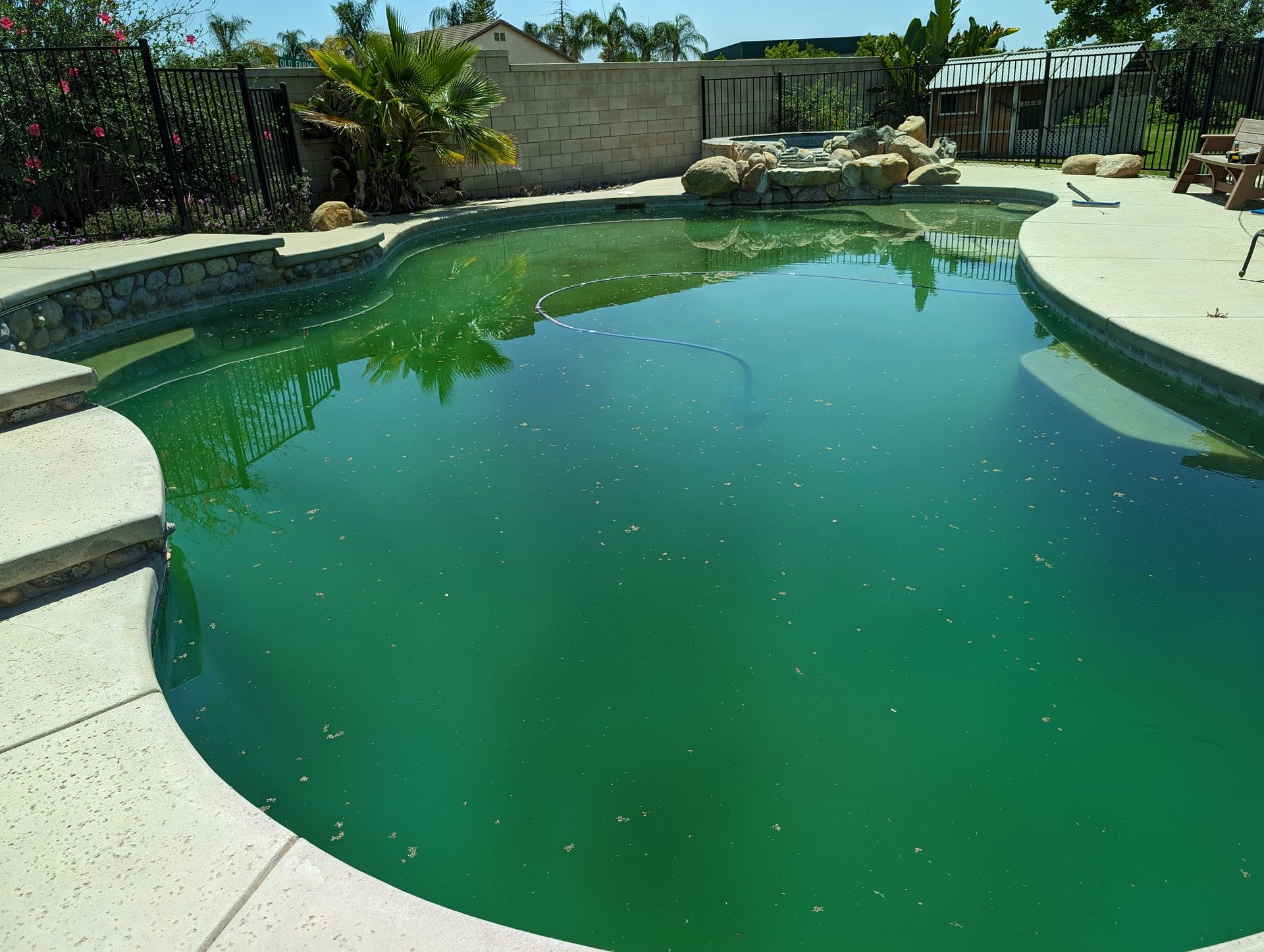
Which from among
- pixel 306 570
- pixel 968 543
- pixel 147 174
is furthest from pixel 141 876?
pixel 147 174

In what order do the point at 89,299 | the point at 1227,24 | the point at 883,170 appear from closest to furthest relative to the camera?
the point at 89,299, the point at 883,170, the point at 1227,24

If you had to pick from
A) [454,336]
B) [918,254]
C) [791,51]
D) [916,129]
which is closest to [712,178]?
[918,254]

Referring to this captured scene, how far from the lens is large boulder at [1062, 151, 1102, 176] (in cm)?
1102

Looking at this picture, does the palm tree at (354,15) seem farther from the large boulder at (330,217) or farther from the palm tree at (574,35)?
the large boulder at (330,217)

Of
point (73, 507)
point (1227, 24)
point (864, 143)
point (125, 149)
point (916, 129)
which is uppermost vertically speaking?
point (1227, 24)

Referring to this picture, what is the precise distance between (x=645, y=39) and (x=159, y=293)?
3474 cm

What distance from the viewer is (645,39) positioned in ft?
117

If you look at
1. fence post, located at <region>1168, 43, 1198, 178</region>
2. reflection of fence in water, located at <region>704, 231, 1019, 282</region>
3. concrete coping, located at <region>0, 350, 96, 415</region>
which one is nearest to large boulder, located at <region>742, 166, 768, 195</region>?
reflection of fence in water, located at <region>704, 231, 1019, 282</region>

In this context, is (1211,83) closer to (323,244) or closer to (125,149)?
(323,244)

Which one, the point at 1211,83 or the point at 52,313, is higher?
the point at 1211,83

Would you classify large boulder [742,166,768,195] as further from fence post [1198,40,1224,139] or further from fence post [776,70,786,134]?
fence post [1198,40,1224,139]

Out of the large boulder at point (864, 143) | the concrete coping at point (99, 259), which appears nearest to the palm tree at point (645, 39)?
the large boulder at point (864, 143)

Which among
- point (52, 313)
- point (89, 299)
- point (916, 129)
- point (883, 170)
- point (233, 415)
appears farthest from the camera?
point (916, 129)

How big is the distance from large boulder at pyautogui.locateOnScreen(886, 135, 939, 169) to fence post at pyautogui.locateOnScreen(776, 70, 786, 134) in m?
3.20
